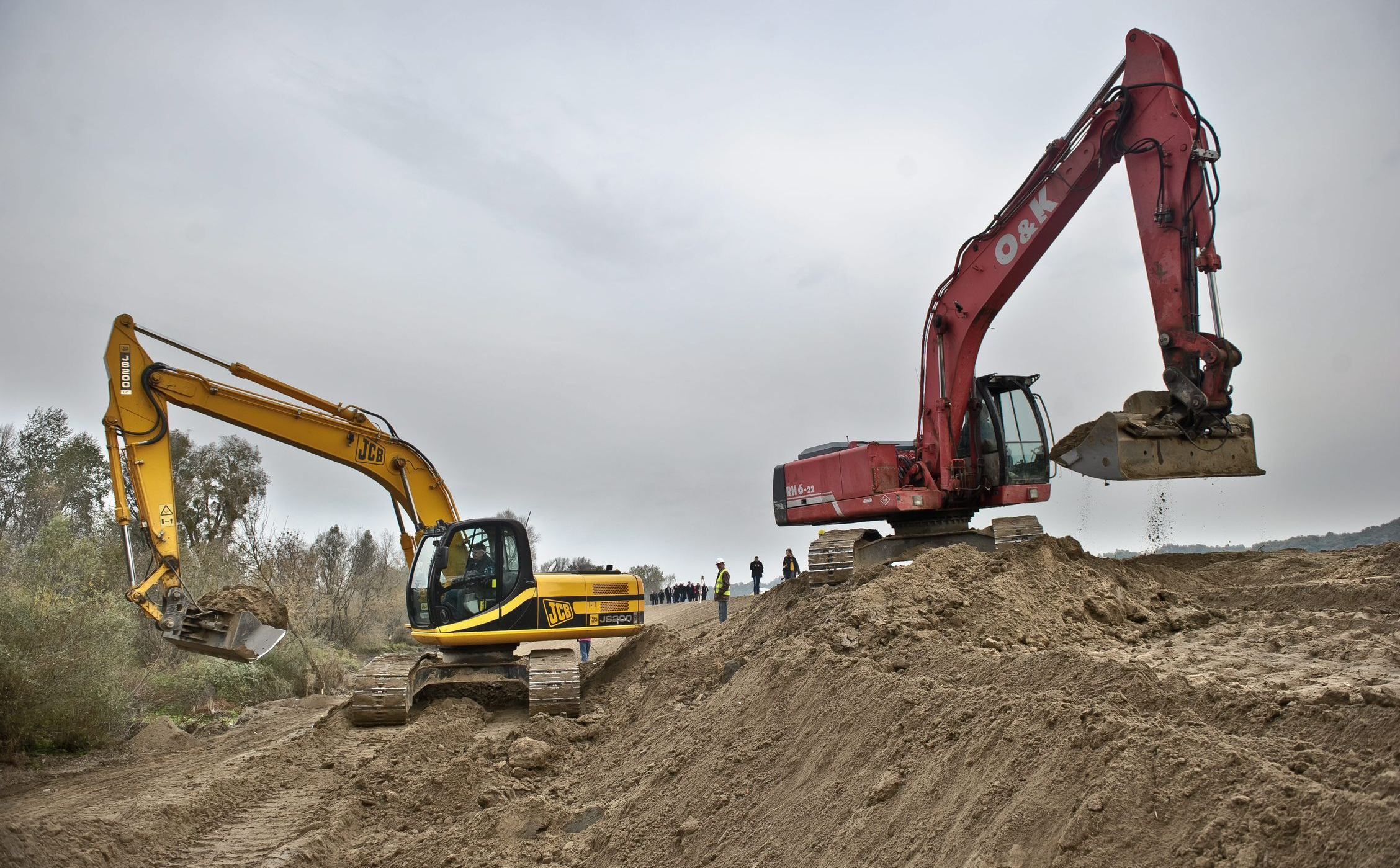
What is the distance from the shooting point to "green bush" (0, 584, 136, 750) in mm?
10641

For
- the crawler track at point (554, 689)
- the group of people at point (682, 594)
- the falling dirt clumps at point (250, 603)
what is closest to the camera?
the falling dirt clumps at point (250, 603)

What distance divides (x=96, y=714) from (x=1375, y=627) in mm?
13771

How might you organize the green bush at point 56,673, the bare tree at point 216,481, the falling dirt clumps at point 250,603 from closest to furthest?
1. the falling dirt clumps at point 250,603
2. the green bush at point 56,673
3. the bare tree at point 216,481

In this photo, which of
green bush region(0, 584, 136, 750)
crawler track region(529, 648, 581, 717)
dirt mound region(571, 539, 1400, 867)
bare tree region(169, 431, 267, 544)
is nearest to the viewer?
dirt mound region(571, 539, 1400, 867)

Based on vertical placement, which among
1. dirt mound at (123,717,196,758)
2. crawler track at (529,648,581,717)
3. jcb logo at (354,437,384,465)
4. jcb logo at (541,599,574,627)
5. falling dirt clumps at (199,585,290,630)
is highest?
jcb logo at (354,437,384,465)

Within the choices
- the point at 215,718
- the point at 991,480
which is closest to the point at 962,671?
the point at 991,480

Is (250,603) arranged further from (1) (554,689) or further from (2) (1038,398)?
(2) (1038,398)

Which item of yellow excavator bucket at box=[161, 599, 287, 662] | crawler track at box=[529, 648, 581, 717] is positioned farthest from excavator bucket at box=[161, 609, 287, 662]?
crawler track at box=[529, 648, 581, 717]

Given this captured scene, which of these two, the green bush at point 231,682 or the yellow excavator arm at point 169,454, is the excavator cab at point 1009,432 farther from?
the green bush at point 231,682

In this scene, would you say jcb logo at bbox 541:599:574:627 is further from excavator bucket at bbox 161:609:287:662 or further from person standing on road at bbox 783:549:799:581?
person standing on road at bbox 783:549:799:581

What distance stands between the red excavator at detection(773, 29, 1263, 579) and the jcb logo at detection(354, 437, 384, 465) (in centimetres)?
588

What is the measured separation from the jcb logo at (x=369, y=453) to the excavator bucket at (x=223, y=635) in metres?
3.07

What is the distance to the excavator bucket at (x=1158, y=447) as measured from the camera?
755cm

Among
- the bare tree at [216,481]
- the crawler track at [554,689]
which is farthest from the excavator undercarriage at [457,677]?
the bare tree at [216,481]
